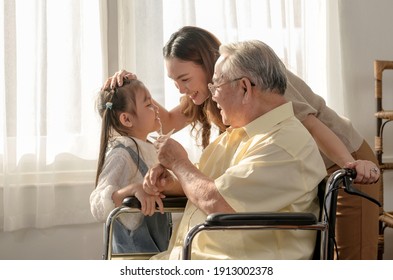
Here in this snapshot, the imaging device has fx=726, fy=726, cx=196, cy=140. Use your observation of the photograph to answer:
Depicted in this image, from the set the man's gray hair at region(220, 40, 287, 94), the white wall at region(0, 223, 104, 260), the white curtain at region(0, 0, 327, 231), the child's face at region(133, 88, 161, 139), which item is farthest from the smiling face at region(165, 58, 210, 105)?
the white wall at region(0, 223, 104, 260)

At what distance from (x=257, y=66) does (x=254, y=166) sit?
0.93ft

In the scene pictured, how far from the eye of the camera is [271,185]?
1892 millimetres

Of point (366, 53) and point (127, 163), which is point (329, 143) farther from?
point (366, 53)

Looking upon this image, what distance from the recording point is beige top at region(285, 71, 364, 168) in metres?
2.29

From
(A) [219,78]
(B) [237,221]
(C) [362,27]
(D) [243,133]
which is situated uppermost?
(C) [362,27]

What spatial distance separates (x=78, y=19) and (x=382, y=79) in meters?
1.60

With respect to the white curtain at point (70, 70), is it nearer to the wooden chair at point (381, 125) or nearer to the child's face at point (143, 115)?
the wooden chair at point (381, 125)

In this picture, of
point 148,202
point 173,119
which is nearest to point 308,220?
point 148,202

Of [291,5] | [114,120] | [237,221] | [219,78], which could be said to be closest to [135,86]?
[114,120]

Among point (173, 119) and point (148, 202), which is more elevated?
point (173, 119)

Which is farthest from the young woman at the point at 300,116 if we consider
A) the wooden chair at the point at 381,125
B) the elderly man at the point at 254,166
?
the wooden chair at the point at 381,125

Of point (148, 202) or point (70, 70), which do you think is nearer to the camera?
point (148, 202)
